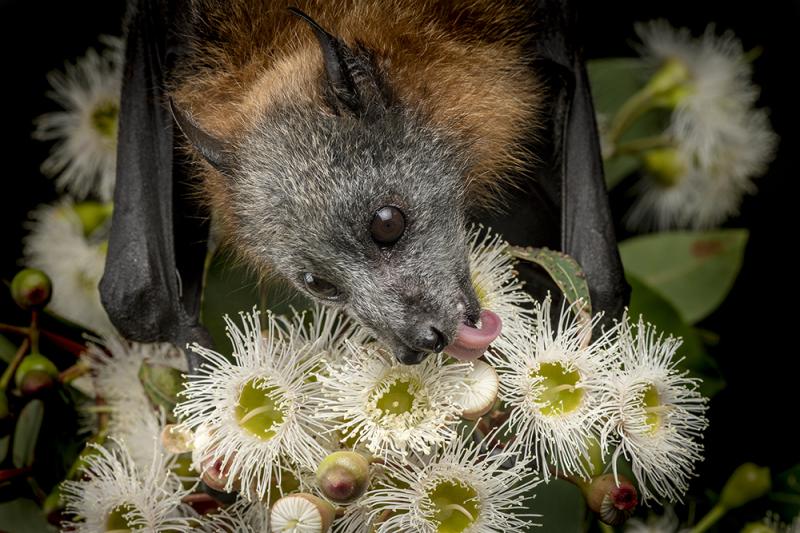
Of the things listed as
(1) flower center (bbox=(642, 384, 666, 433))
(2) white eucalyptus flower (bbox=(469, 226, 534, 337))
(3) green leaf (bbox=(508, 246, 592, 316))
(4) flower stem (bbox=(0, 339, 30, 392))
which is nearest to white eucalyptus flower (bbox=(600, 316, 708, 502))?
(1) flower center (bbox=(642, 384, 666, 433))

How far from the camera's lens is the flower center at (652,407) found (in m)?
2.09

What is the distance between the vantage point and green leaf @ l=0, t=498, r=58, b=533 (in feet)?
8.12

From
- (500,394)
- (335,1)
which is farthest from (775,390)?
(335,1)

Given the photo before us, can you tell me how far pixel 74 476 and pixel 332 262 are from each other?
84cm

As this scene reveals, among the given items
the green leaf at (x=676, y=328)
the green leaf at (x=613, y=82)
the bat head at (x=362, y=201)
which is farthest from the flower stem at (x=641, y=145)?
the bat head at (x=362, y=201)

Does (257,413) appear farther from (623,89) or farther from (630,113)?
(623,89)

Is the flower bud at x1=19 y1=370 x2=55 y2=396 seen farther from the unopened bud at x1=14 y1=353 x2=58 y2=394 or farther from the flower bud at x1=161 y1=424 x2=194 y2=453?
the flower bud at x1=161 y1=424 x2=194 y2=453

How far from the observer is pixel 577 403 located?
2.07 metres

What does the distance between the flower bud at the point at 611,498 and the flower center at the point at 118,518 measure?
99cm

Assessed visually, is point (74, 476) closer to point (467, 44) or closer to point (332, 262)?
point (332, 262)

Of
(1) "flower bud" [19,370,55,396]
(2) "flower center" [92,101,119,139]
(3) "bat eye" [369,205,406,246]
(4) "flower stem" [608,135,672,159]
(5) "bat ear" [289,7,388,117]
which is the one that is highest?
(5) "bat ear" [289,7,388,117]

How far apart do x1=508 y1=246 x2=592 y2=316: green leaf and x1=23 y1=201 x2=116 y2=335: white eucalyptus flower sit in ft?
4.26

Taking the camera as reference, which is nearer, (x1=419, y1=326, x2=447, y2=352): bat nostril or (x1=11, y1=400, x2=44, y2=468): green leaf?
(x1=419, y1=326, x2=447, y2=352): bat nostril

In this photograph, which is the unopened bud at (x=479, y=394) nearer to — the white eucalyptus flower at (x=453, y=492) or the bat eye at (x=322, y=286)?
the white eucalyptus flower at (x=453, y=492)
